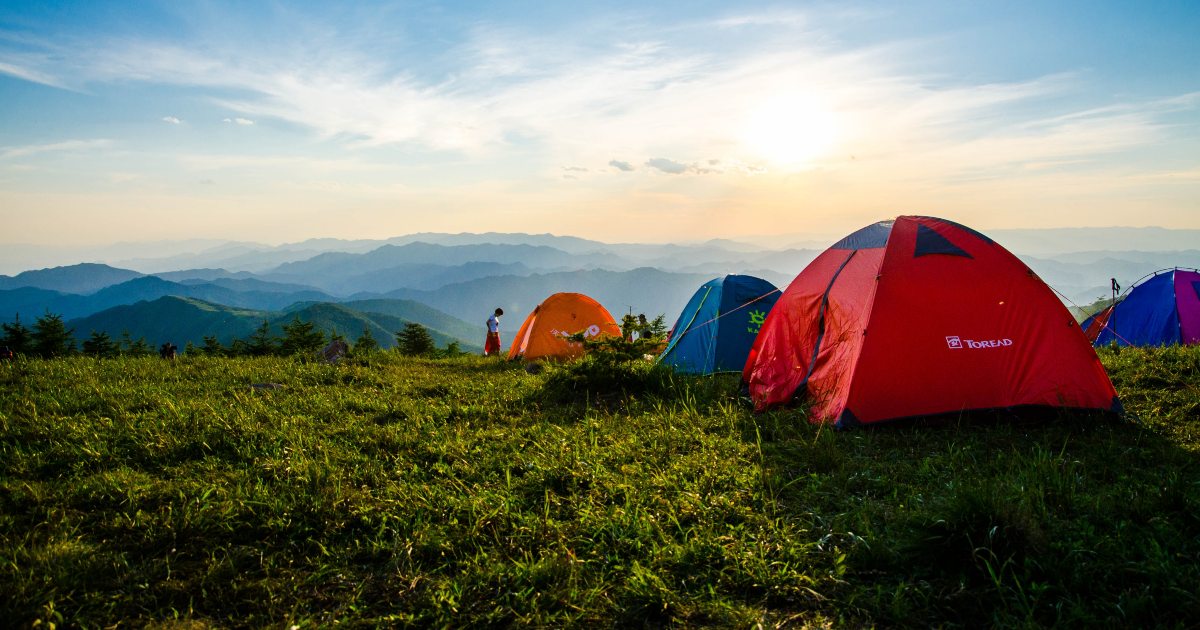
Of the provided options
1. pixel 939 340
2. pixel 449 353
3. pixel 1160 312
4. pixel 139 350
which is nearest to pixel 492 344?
pixel 449 353

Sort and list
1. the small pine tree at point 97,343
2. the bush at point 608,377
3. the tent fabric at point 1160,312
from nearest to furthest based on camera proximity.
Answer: the bush at point 608,377, the tent fabric at point 1160,312, the small pine tree at point 97,343

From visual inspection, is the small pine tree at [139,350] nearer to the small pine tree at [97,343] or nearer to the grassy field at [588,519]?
the small pine tree at [97,343]

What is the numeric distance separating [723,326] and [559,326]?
20.3ft

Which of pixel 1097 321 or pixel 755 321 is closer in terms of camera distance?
pixel 755 321

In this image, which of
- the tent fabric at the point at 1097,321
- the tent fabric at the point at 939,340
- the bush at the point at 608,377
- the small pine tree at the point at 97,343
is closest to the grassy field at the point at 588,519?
the tent fabric at the point at 939,340

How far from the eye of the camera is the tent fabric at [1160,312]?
41.9ft

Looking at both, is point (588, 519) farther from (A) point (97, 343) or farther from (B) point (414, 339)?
(A) point (97, 343)

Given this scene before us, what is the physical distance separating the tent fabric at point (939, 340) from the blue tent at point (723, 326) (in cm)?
445

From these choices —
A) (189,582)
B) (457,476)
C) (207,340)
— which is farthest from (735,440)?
(207,340)

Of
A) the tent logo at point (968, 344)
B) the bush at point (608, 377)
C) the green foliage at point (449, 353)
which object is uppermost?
the tent logo at point (968, 344)

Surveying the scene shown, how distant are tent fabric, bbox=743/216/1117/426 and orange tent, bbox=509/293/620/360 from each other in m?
9.75

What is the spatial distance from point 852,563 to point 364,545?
332 cm

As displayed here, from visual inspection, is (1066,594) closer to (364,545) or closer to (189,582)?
(364,545)

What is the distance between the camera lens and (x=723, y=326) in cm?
1237
